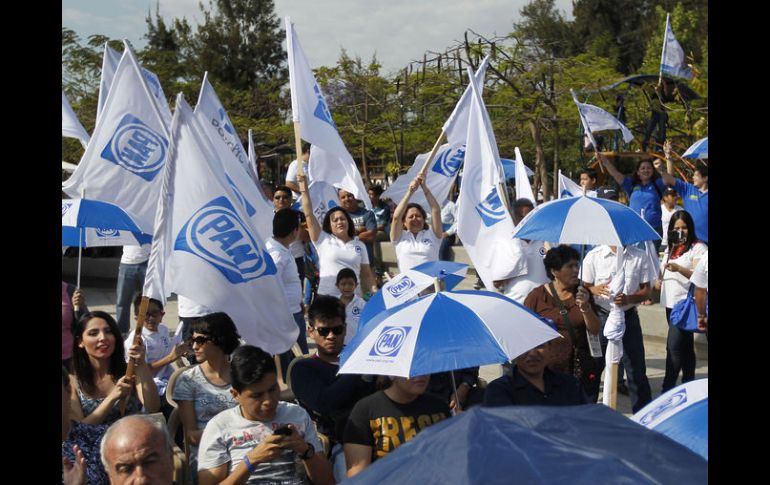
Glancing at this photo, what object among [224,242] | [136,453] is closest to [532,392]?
[224,242]

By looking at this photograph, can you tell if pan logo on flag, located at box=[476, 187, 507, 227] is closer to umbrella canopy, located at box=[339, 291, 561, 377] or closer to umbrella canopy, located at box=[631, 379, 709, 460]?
umbrella canopy, located at box=[339, 291, 561, 377]

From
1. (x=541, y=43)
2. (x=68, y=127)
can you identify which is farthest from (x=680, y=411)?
(x=541, y=43)

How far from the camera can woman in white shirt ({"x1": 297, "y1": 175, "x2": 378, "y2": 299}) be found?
776 centimetres

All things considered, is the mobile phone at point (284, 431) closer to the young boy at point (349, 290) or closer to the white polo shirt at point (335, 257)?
the young boy at point (349, 290)

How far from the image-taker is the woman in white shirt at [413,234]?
8148 millimetres

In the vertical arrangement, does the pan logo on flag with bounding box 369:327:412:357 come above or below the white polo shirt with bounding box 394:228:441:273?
below

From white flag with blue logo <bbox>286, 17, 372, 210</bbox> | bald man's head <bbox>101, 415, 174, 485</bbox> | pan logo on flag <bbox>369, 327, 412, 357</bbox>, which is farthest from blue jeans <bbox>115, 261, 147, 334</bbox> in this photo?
bald man's head <bbox>101, 415, 174, 485</bbox>

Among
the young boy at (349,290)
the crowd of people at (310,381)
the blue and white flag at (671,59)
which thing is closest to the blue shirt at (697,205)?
the crowd of people at (310,381)

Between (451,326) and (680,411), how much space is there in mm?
1562

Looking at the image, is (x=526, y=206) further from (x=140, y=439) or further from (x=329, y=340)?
(x=140, y=439)

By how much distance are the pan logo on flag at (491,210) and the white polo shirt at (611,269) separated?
850 mm

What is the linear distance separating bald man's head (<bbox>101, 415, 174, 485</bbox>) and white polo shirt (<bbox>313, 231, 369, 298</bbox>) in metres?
4.38

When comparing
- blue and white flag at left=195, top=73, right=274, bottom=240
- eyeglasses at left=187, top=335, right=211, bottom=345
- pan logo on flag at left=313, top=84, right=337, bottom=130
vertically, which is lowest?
eyeglasses at left=187, top=335, right=211, bottom=345
